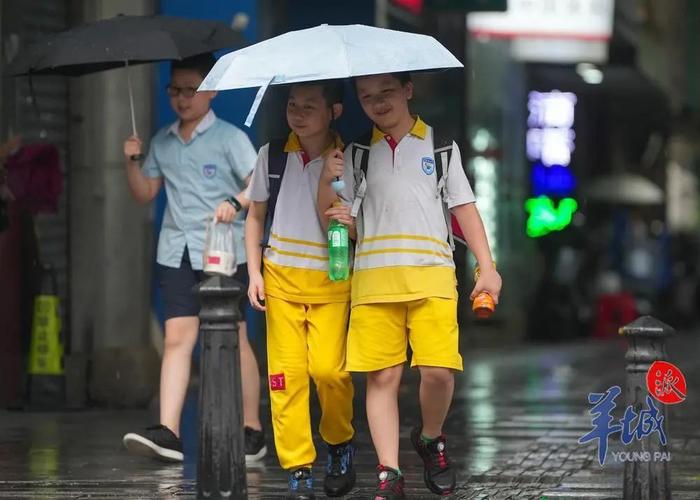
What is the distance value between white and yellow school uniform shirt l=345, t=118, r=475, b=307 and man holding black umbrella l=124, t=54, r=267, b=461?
5.42ft

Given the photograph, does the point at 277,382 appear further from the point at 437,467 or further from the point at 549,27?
the point at 549,27

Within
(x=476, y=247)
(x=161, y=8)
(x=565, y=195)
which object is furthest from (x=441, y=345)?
(x=565, y=195)

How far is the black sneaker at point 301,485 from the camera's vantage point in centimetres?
707

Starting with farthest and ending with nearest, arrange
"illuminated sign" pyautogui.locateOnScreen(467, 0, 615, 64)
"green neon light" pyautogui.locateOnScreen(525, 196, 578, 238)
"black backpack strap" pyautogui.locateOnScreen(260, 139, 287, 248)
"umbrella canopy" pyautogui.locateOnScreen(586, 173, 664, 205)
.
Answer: "umbrella canopy" pyautogui.locateOnScreen(586, 173, 664, 205)
"green neon light" pyautogui.locateOnScreen(525, 196, 578, 238)
"illuminated sign" pyautogui.locateOnScreen(467, 0, 615, 64)
"black backpack strap" pyautogui.locateOnScreen(260, 139, 287, 248)

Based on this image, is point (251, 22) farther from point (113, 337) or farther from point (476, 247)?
point (476, 247)

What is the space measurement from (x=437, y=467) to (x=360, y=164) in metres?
1.35

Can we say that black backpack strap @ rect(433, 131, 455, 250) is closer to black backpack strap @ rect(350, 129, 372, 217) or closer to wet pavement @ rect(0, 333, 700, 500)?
black backpack strap @ rect(350, 129, 372, 217)

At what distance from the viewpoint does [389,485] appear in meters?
6.93

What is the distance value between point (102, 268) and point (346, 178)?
470 cm

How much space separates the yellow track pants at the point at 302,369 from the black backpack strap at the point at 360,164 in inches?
18.2

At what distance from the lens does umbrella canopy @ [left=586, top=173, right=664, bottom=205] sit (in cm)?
2845

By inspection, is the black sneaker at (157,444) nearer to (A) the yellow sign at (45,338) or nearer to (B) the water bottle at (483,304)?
(B) the water bottle at (483,304)

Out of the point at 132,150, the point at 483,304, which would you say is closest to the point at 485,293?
the point at 483,304

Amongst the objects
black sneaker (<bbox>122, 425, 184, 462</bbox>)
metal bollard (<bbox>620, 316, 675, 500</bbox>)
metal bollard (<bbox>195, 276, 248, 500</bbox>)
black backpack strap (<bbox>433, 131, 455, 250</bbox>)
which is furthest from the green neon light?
metal bollard (<bbox>195, 276, 248, 500</bbox>)
